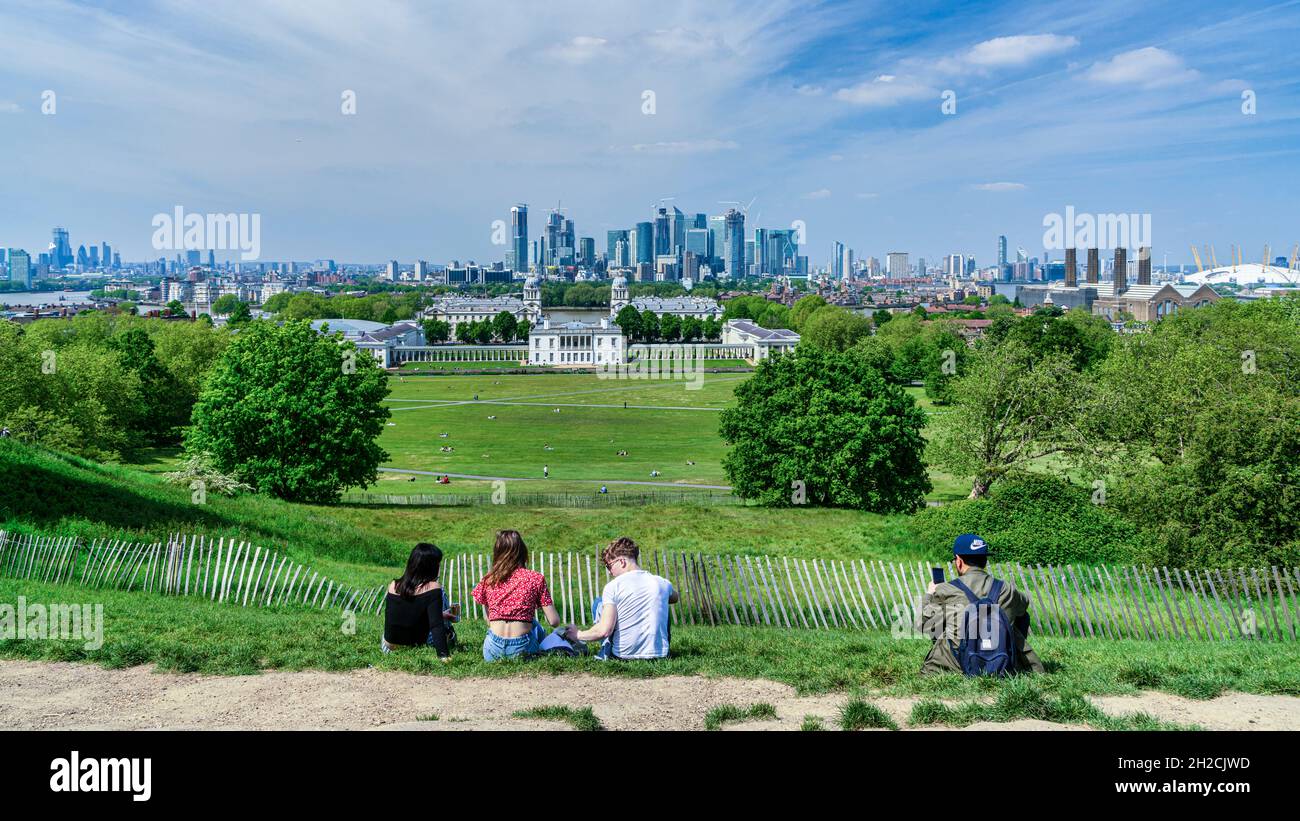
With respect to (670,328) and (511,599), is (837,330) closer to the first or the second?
(670,328)

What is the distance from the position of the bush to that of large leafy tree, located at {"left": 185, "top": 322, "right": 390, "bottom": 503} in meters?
21.5

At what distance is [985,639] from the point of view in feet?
29.2

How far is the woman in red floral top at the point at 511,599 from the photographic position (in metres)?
9.54

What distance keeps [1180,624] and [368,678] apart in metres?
11.6

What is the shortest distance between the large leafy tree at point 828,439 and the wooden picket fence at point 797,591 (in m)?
21.2

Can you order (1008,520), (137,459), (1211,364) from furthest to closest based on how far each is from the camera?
(137,459) → (1211,364) → (1008,520)

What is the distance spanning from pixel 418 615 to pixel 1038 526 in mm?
19557

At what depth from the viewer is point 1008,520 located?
26.2 metres

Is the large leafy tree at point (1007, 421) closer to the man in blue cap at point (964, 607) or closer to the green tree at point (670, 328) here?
the man in blue cap at point (964, 607)

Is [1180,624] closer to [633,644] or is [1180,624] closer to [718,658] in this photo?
[718,658]

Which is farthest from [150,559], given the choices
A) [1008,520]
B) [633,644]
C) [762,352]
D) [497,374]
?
[762,352]

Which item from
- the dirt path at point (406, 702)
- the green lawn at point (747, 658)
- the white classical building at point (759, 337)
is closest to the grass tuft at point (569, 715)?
the dirt path at point (406, 702)

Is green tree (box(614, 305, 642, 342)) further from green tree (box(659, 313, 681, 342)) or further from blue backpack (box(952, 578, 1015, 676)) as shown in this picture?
blue backpack (box(952, 578, 1015, 676))
